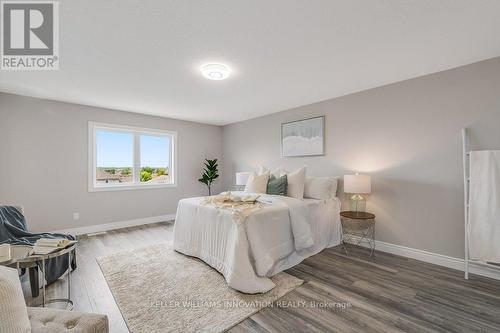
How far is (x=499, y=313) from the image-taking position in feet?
5.90

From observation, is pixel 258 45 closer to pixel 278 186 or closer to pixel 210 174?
pixel 278 186

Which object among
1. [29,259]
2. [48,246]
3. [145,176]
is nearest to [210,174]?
[145,176]

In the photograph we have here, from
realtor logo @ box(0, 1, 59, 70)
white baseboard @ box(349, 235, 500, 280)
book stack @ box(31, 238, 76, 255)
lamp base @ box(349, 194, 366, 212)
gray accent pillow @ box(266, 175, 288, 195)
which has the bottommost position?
white baseboard @ box(349, 235, 500, 280)

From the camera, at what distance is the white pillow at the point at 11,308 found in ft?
2.75

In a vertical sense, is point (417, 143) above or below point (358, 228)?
above

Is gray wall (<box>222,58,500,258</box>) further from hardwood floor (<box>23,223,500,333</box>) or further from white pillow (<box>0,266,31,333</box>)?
white pillow (<box>0,266,31,333</box>)

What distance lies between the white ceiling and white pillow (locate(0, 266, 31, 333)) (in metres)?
1.79

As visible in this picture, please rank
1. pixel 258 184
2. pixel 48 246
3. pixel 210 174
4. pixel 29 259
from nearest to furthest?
pixel 29 259
pixel 48 246
pixel 258 184
pixel 210 174

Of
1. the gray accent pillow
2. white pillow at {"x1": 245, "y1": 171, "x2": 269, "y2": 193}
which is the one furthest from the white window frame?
the gray accent pillow

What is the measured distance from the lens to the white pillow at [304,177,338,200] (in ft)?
11.2

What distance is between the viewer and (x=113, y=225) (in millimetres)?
4316

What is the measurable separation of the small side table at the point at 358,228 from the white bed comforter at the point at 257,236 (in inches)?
7.2

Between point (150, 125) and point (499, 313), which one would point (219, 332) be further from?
point (150, 125)

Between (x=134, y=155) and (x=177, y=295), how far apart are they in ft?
11.5
